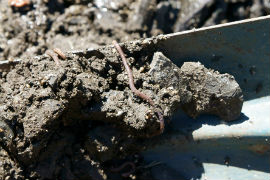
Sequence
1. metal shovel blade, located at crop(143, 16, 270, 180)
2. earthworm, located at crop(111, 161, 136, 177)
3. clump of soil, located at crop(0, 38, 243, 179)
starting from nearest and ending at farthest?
clump of soil, located at crop(0, 38, 243, 179), metal shovel blade, located at crop(143, 16, 270, 180), earthworm, located at crop(111, 161, 136, 177)

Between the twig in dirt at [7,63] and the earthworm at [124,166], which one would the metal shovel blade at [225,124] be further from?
the twig in dirt at [7,63]

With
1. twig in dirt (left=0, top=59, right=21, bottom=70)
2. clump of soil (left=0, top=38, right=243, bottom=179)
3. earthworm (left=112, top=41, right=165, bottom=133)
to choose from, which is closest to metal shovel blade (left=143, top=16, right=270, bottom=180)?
clump of soil (left=0, top=38, right=243, bottom=179)

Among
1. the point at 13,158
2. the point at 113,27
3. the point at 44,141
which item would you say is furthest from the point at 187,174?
the point at 113,27

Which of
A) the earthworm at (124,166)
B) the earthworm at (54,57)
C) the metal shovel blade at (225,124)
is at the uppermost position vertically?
the earthworm at (54,57)

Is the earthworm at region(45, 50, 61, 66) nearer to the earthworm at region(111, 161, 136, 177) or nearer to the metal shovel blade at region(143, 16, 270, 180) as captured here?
the metal shovel blade at region(143, 16, 270, 180)

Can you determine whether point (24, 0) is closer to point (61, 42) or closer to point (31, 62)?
point (61, 42)

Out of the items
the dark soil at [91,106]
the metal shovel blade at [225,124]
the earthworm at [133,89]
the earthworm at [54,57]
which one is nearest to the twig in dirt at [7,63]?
the dark soil at [91,106]

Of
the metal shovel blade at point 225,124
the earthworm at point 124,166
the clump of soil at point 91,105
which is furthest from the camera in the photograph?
the earthworm at point 124,166

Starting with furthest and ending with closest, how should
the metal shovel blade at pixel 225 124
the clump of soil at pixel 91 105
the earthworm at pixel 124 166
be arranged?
the earthworm at pixel 124 166 → the metal shovel blade at pixel 225 124 → the clump of soil at pixel 91 105

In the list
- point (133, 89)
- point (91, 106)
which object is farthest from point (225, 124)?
point (91, 106)
